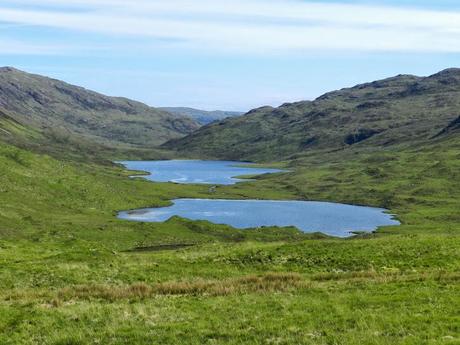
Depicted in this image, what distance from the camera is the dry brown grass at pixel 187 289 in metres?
32.4

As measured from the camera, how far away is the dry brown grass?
3241cm

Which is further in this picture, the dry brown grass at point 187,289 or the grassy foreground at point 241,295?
the dry brown grass at point 187,289

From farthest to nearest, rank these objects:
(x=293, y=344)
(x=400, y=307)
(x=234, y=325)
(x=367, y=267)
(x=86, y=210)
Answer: (x=86, y=210)
(x=367, y=267)
(x=400, y=307)
(x=234, y=325)
(x=293, y=344)

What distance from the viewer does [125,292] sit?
3269 cm

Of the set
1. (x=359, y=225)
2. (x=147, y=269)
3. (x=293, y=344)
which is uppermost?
(x=293, y=344)

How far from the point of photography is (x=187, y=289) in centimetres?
3375

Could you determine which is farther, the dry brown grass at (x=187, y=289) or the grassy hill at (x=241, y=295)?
the dry brown grass at (x=187, y=289)

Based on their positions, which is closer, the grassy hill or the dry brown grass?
the grassy hill

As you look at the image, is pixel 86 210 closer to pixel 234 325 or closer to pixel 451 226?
pixel 451 226

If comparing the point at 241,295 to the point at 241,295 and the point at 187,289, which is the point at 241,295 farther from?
the point at 187,289

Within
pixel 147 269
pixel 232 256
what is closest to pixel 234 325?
pixel 147 269

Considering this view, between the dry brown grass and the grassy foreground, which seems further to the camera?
the dry brown grass

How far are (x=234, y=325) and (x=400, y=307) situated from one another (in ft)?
27.7

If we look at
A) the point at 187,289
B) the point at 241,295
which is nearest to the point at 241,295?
the point at 241,295
